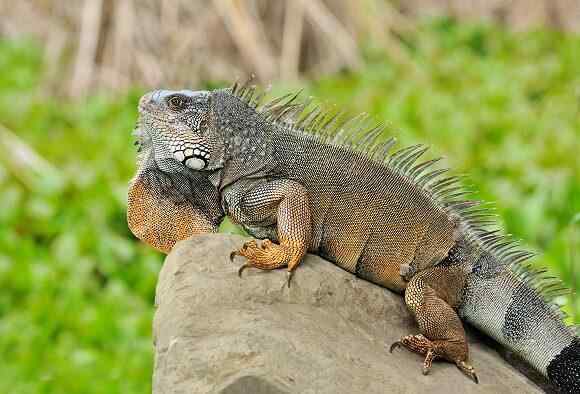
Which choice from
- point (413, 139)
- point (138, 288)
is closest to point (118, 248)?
point (138, 288)

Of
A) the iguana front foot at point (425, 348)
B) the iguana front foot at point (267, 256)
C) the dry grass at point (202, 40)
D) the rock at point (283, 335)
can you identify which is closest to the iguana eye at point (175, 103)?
the rock at point (283, 335)

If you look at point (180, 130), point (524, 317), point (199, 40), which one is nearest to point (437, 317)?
point (524, 317)

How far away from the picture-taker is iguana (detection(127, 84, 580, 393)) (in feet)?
Answer: 13.8

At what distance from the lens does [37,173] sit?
323 inches

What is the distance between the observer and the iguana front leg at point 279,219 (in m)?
3.94

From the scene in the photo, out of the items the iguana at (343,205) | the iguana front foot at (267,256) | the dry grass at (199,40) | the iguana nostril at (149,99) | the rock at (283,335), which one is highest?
the dry grass at (199,40)

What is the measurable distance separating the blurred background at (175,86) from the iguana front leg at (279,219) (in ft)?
5.98

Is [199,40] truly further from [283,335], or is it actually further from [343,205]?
[283,335]

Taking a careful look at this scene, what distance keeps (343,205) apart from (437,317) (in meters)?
0.65

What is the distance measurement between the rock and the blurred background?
5.47 ft

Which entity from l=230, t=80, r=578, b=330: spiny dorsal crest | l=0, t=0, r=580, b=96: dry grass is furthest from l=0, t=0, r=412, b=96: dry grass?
l=230, t=80, r=578, b=330: spiny dorsal crest

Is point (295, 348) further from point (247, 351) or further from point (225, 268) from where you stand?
point (225, 268)

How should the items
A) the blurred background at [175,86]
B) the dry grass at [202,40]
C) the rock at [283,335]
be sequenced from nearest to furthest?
the rock at [283,335] → the blurred background at [175,86] → the dry grass at [202,40]

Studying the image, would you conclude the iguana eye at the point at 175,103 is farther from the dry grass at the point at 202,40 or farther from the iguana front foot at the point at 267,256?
the dry grass at the point at 202,40
